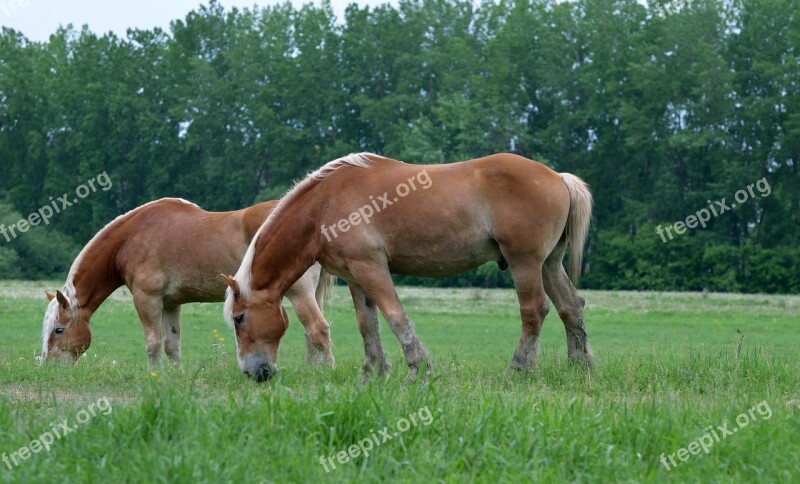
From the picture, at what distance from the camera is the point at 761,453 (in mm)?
5797

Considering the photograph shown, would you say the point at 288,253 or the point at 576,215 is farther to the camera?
the point at 576,215

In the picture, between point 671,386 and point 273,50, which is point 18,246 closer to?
point 273,50

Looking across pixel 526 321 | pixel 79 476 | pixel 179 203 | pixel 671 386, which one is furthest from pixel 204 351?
pixel 79 476

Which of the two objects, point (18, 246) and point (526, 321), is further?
point (18, 246)

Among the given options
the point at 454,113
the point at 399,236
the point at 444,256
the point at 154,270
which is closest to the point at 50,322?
the point at 154,270

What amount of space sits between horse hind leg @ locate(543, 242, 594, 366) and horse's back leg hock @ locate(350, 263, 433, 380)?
1.73m

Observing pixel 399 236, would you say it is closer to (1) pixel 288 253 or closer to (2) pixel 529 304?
(1) pixel 288 253

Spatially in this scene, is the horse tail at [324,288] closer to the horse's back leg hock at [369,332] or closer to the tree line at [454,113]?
the horse's back leg hock at [369,332]

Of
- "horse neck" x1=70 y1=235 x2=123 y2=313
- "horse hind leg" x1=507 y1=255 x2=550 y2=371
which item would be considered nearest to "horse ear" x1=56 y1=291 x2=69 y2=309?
"horse neck" x1=70 y1=235 x2=123 y2=313

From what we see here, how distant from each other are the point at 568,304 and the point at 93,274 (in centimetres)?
619

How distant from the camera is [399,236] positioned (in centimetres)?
916

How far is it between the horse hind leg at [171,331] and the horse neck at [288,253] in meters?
3.87

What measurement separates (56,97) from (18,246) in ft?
66.9

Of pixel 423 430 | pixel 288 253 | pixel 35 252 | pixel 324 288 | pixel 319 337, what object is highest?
pixel 288 253
